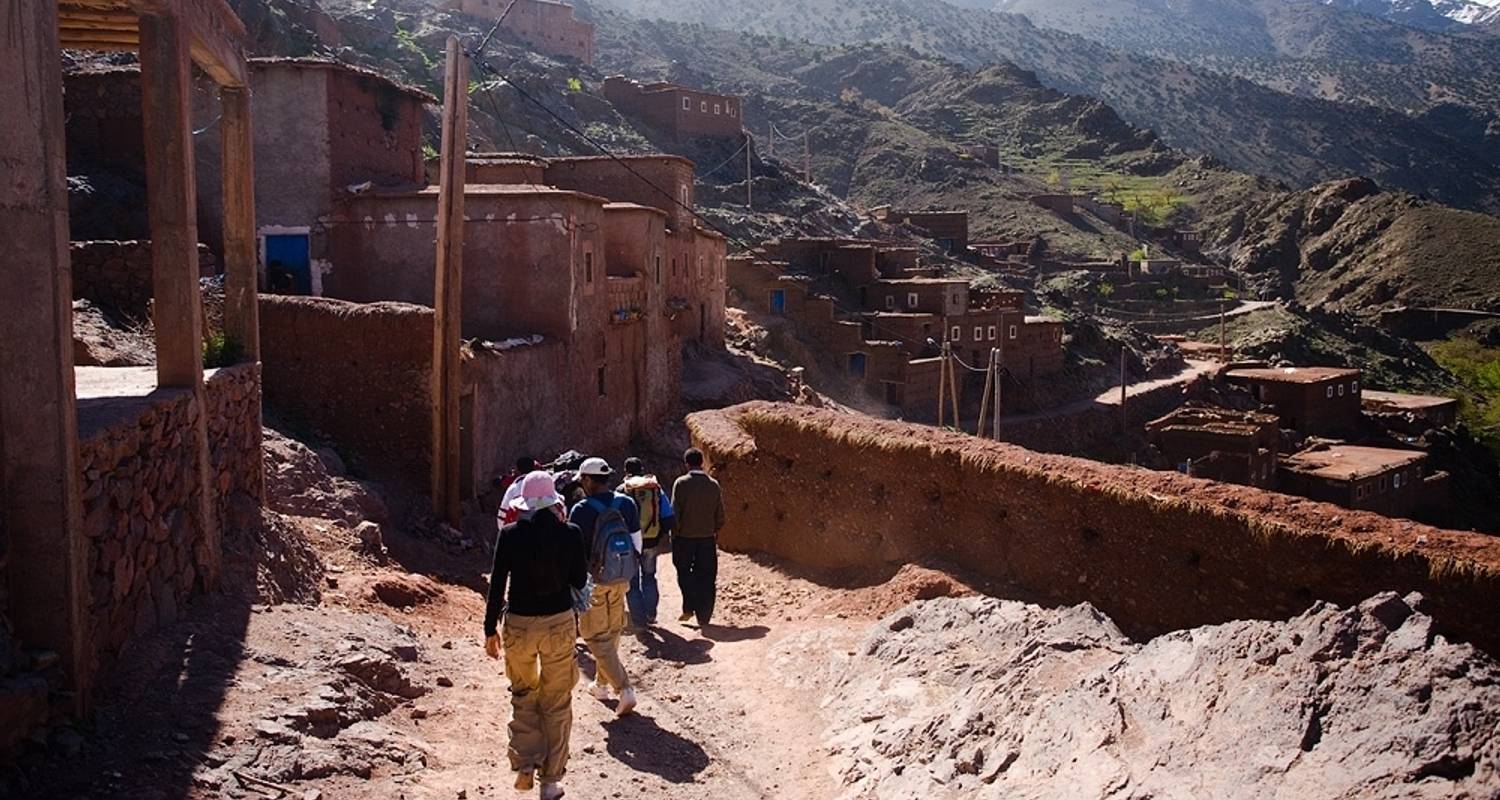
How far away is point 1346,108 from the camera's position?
5408 inches

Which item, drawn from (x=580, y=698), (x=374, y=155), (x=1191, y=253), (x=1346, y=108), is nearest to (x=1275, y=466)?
(x=374, y=155)

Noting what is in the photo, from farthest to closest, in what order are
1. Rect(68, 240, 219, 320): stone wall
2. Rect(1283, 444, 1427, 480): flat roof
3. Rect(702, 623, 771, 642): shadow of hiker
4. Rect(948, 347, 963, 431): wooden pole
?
Rect(1283, 444, 1427, 480): flat roof < Rect(948, 347, 963, 431): wooden pole < Rect(68, 240, 219, 320): stone wall < Rect(702, 623, 771, 642): shadow of hiker

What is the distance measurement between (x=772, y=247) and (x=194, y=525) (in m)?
34.5

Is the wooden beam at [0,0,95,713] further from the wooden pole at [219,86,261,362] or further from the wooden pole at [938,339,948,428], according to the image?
the wooden pole at [938,339,948,428]

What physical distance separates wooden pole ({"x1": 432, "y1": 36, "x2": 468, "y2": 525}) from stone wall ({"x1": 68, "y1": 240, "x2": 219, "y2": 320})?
3.28 m

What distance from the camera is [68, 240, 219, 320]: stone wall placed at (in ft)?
42.6

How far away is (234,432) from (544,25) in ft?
222

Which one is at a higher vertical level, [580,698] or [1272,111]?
[1272,111]

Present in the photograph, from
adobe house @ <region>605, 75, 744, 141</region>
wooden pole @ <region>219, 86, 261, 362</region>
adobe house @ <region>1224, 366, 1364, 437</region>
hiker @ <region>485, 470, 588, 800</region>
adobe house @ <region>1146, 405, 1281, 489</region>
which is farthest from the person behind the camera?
adobe house @ <region>605, 75, 744, 141</region>

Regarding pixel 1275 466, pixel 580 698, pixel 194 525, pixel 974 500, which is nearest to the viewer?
pixel 194 525

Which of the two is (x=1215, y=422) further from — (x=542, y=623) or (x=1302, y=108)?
(x=1302, y=108)

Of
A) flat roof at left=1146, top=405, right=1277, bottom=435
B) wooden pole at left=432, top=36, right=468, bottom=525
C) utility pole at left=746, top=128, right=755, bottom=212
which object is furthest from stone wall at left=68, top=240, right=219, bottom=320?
utility pole at left=746, top=128, right=755, bottom=212

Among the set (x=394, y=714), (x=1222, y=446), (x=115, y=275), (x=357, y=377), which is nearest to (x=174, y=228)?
(x=394, y=714)

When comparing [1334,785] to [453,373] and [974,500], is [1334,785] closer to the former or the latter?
[974,500]
